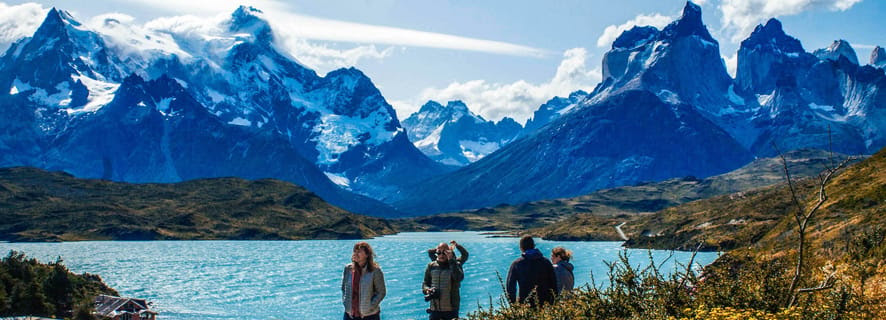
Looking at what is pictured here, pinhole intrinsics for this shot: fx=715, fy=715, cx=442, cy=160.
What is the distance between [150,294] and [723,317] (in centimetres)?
9701

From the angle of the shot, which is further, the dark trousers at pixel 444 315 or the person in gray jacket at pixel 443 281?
the dark trousers at pixel 444 315

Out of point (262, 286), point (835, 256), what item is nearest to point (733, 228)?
point (262, 286)

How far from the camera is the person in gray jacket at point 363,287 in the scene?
61.8 ft

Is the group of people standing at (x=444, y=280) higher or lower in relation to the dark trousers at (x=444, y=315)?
higher

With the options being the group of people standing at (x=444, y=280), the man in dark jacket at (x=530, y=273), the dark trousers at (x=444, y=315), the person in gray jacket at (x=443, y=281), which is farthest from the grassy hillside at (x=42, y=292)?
the man in dark jacket at (x=530, y=273)

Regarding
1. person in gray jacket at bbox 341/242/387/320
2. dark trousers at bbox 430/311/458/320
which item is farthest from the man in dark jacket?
person in gray jacket at bbox 341/242/387/320

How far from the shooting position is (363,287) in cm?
1898

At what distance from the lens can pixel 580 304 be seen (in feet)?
53.8

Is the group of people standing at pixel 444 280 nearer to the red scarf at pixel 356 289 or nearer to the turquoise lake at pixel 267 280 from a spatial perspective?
the red scarf at pixel 356 289

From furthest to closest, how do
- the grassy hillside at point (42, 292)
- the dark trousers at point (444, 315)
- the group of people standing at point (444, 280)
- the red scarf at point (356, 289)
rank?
the grassy hillside at point (42, 292)
the dark trousers at point (444, 315)
the red scarf at point (356, 289)
the group of people standing at point (444, 280)

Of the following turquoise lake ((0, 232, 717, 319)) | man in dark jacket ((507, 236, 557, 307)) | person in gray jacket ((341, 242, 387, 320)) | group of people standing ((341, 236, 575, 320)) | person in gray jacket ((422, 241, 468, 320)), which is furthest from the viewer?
turquoise lake ((0, 232, 717, 319))

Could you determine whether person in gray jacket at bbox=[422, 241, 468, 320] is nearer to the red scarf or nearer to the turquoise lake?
the red scarf

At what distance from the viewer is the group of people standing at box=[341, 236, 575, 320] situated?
19.0 meters

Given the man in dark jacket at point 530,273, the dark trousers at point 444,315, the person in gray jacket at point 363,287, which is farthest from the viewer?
the dark trousers at point 444,315
